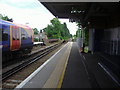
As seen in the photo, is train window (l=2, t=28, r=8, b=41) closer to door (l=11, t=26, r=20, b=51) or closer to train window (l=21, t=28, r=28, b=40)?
door (l=11, t=26, r=20, b=51)

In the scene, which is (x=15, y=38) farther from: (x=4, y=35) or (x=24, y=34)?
(x=24, y=34)

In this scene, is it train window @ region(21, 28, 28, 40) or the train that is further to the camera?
train window @ region(21, 28, 28, 40)

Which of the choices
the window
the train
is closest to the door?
the train

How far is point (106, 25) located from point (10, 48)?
8.81 m

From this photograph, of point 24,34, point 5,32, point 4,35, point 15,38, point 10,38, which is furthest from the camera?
point 24,34

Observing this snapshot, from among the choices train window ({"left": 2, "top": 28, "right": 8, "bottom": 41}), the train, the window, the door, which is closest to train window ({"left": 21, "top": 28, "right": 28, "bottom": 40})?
the train

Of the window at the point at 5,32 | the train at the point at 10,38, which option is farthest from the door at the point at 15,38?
the window at the point at 5,32

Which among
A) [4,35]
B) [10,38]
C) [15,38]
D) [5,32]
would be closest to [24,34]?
[15,38]

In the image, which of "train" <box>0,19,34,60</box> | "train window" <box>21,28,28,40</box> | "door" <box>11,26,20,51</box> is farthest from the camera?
"train window" <box>21,28,28,40</box>

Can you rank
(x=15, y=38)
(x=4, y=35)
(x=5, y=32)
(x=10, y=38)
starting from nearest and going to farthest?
(x=4, y=35)
(x=5, y=32)
(x=10, y=38)
(x=15, y=38)

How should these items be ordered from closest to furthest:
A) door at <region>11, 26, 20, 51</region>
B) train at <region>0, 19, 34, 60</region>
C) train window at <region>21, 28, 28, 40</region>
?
train at <region>0, 19, 34, 60</region>
door at <region>11, 26, 20, 51</region>
train window at <region>21, 28, 28, 40</region>

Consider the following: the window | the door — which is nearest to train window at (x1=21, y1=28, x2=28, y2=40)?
the door

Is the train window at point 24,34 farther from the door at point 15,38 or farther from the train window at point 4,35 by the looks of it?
the train window at point 4,35

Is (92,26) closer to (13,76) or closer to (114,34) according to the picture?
(114,34)
